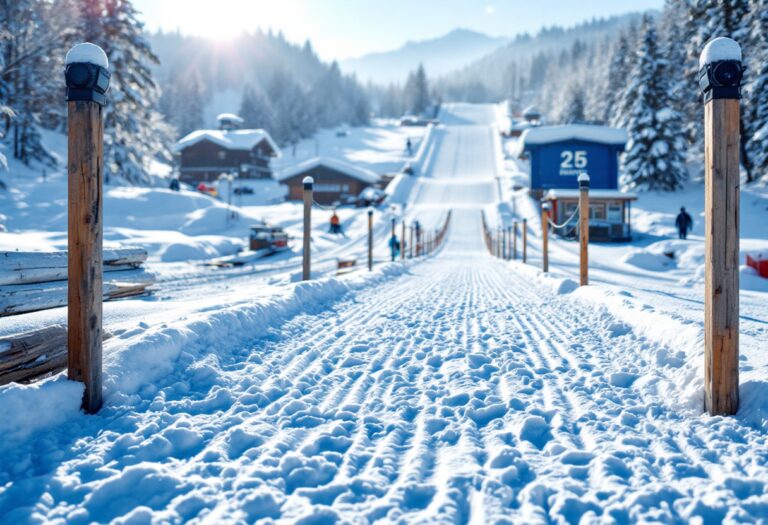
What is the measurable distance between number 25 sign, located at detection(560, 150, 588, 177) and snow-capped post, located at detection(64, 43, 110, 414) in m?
37.5

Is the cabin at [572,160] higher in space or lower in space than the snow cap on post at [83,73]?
higher

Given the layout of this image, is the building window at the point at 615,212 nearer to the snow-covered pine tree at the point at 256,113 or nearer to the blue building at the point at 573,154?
the blue building at the point at 573,154

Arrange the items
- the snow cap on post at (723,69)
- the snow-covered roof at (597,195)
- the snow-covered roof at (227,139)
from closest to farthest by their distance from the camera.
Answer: the snow cap on post at (723,69)
the snow-covered roof at (597,195)
the snow-covered roof at (227,139)

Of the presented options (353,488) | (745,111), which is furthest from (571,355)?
(745,111)

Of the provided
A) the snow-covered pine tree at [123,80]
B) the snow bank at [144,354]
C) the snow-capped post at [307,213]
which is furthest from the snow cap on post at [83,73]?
the snow-covered pine tree at [123,80]

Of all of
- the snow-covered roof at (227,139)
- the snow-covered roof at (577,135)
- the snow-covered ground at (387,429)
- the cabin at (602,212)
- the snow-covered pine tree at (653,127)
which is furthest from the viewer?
the snow-covered roof at (227,139)

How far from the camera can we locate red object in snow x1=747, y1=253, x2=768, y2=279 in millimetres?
13622

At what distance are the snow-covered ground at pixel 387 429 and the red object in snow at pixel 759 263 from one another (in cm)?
905

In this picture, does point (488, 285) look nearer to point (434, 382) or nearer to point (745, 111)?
point (434, 382)

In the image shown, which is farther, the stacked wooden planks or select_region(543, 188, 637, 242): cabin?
select_region(543, 188, 637, 242): cabin

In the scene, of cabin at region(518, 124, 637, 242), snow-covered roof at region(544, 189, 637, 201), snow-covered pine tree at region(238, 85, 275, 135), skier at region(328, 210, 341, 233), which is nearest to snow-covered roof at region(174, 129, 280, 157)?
snow-covered pine tree at region(238, 85, 275, 135)

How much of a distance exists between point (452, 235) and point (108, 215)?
22003 millimetres

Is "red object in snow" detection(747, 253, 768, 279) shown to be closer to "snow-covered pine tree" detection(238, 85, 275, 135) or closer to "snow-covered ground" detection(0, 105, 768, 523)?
"snow-covered ground" detection(0, 105, 768, 523)

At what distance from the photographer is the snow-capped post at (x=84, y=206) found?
10.5ft
